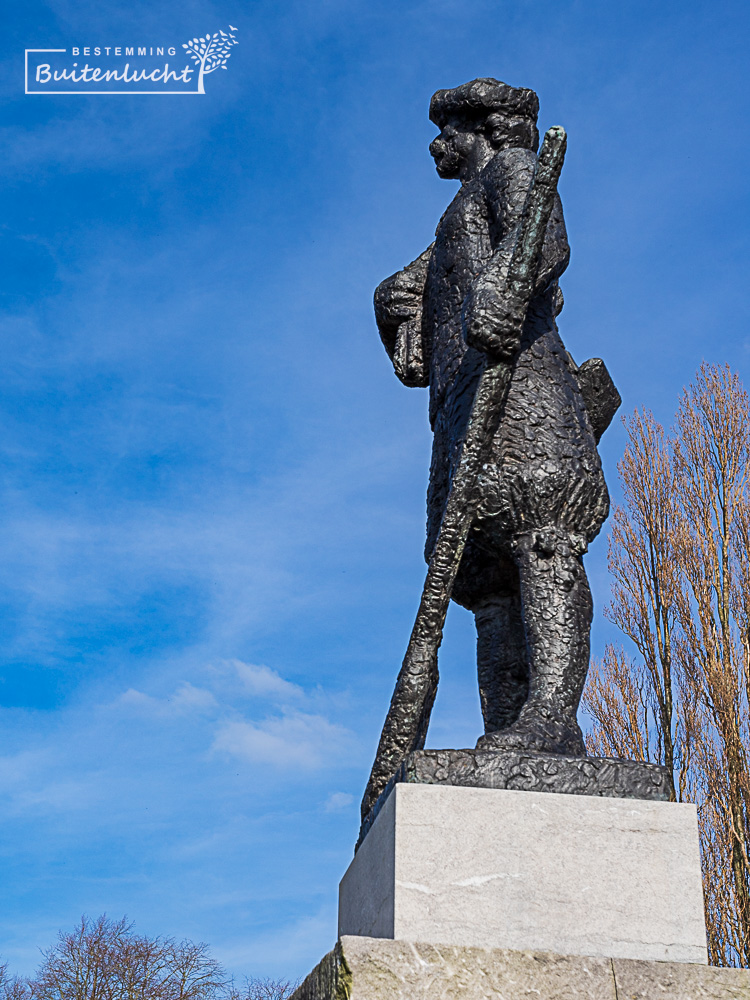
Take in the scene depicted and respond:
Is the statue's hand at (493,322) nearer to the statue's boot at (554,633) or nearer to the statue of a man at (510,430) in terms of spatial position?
the statue of a man at (510,430)

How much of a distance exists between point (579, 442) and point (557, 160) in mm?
984

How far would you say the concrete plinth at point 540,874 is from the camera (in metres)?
2.88

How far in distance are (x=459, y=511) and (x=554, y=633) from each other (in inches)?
20.7

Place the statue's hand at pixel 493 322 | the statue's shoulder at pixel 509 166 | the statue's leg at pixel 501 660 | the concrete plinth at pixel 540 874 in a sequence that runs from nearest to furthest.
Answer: the concrete plinth at pixel 540 874 < the statue's hand at pixel 493 322 < the statue's leg at pixel 501 660 < the statue's shoulder at pixel 509 166

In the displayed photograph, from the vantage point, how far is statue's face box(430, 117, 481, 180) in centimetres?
466

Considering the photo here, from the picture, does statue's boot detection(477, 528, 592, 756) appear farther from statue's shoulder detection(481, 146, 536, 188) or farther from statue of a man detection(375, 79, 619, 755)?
statue's shoulder detection(481, 146, 536, 188)

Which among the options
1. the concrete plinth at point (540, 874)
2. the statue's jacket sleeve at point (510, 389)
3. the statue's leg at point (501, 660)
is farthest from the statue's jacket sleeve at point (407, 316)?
Result: the concrete plinth at point (540, 874)

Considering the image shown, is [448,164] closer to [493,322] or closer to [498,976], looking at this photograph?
[493,322]

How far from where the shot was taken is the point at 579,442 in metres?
3.92

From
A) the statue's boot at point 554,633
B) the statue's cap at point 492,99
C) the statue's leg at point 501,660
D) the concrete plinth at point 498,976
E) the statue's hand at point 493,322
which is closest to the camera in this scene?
the concrete plinth at point 498,976

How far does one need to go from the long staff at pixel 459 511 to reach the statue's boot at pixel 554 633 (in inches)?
10.0

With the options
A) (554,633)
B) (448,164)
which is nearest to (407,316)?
(448,164)

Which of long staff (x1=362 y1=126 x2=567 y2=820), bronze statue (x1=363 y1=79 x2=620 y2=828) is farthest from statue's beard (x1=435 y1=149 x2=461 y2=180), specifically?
long staff (x1=362 y1=126 x2=567 y2=820)

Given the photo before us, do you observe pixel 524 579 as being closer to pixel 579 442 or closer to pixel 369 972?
pixel 579 442
